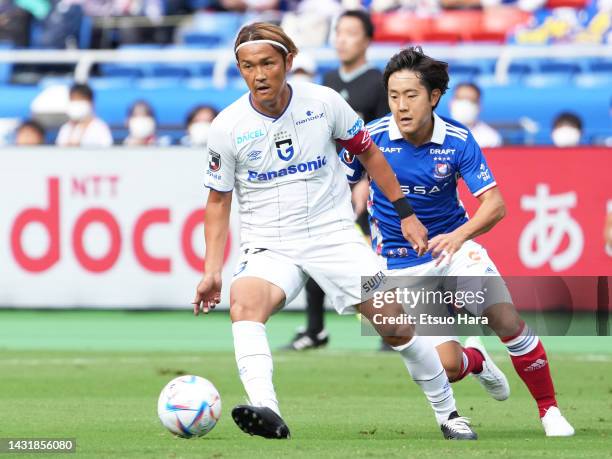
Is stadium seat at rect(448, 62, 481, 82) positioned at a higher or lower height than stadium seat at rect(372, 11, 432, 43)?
lower

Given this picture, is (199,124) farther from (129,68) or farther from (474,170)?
(474,170)

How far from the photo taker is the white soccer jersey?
7234 millimetres

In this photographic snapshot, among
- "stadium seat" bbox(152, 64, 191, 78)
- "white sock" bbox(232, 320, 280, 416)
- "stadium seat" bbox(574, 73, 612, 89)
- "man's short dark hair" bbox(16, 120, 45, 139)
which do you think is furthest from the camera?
"stadium seat" bbox(152, 64, 191, 78)

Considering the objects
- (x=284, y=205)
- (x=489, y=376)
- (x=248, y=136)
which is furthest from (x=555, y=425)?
(x=248, y=136)

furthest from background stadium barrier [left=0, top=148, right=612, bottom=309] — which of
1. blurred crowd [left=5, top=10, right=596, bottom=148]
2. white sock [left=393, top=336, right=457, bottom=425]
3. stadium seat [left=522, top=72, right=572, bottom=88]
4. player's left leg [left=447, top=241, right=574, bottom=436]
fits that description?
white sock [left=393, top=336, right=457, bottom=425]

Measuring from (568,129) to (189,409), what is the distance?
9.83 m

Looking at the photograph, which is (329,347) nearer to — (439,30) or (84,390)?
(84,390)

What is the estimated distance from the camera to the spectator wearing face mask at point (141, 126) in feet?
55.0

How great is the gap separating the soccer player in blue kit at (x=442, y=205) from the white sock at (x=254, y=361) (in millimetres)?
1127

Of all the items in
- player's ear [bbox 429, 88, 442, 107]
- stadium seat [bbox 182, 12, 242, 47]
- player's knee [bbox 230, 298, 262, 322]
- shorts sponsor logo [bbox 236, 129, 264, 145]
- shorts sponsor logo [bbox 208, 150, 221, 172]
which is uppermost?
stadium seat [bbox 182, 12, 242, 47]

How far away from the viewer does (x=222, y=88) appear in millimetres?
19297

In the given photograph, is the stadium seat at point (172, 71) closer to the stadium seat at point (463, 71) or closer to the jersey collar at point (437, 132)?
the stadium seat at point (463, 71)

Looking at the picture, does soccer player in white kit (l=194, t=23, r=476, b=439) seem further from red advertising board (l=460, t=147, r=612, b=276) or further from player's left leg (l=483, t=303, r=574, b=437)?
red advertising board (l=460, t=147, r=612, b=276)

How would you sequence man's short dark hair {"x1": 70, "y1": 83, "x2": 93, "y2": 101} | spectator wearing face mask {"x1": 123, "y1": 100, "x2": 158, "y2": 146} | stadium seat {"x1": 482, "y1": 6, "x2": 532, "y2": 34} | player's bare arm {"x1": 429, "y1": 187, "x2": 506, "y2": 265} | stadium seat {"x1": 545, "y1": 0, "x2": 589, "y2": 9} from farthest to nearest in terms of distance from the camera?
stadium seat {"x1": 482, "y1": 6, "x2": 532, "y2": 34} → stadium seat {"x1": 545, "y1": 0, "x2": 589, "y2": 9} → man's short dark hair {"x1": 70, "y1": 83, "x2": 93, "y2": 101} → spectator wearing face mask {"x1": 123, "y1": 100, "x2": 158, "y2": 146} → player's bare arm {"x1": 429, "y1": 187, "x2": 506, "y2": 265}
